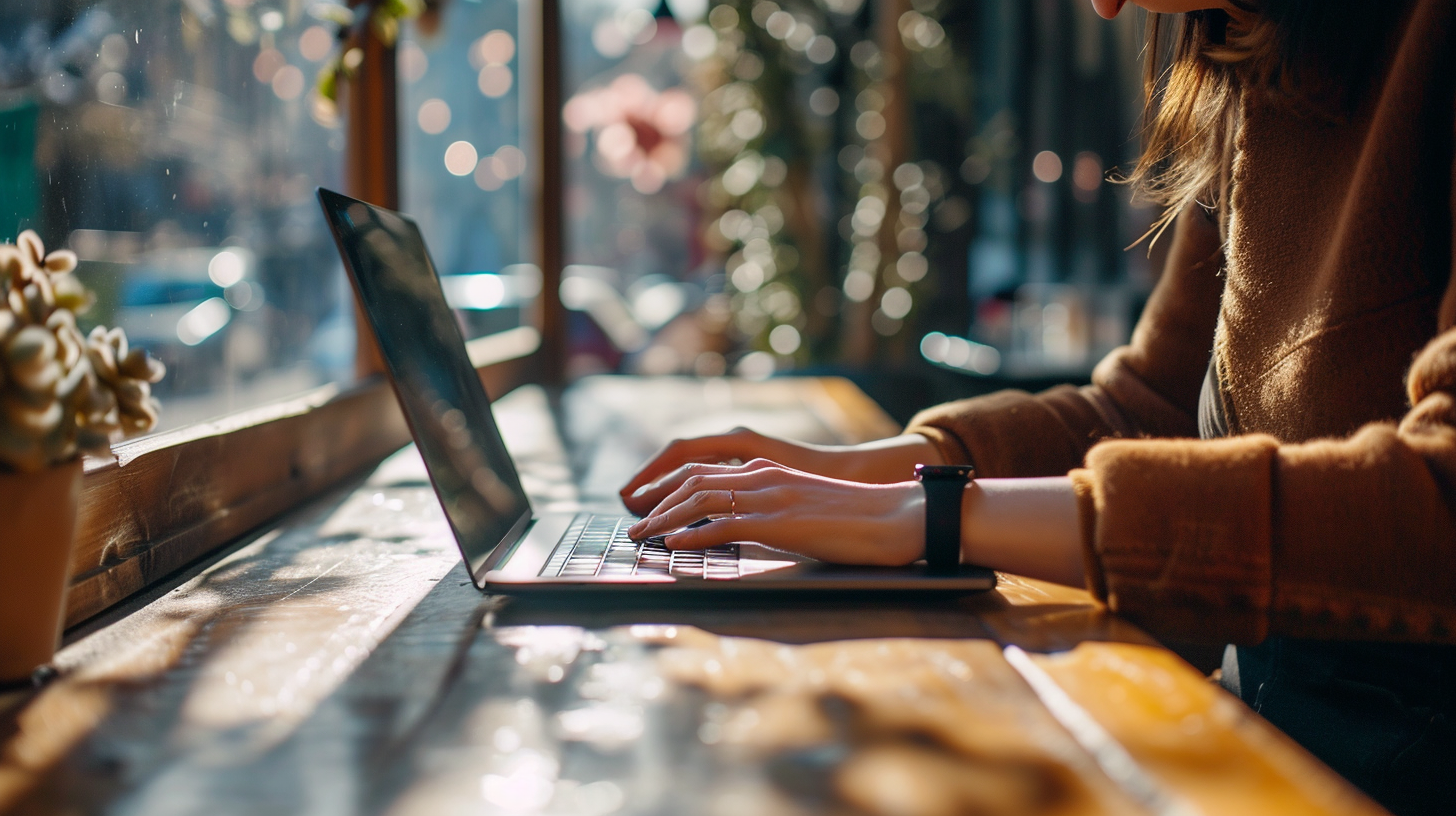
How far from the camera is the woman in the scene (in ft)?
2.18

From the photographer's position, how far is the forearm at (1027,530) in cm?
75

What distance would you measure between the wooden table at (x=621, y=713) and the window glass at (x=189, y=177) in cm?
Answer: 40

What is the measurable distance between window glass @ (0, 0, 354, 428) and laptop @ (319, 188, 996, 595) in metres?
0.26

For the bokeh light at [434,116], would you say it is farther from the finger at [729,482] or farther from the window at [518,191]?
the finger at [729,482]

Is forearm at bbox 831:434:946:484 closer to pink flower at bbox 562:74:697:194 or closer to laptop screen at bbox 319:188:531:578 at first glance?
laptop screen at bbox 319:188:531:578

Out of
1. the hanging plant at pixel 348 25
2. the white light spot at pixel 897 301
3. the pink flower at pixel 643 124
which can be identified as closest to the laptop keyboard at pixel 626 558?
the hanging plant at pixel 348 25

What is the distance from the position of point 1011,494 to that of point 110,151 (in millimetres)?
907

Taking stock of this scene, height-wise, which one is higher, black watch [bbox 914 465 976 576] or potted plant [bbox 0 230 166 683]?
potted plant [bbox 0 230 166 683]

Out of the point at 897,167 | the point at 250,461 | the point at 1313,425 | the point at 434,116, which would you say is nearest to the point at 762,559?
the point at 1313,425

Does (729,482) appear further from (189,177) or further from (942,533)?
(189,177)

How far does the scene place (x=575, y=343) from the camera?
617cm

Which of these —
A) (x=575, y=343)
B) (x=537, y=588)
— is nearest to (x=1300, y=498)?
(x=537, y=588)

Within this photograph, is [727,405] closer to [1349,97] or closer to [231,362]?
[231,362]

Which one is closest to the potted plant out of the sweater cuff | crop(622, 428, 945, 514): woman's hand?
crop(622, 428, 945, 514): woman's hand
